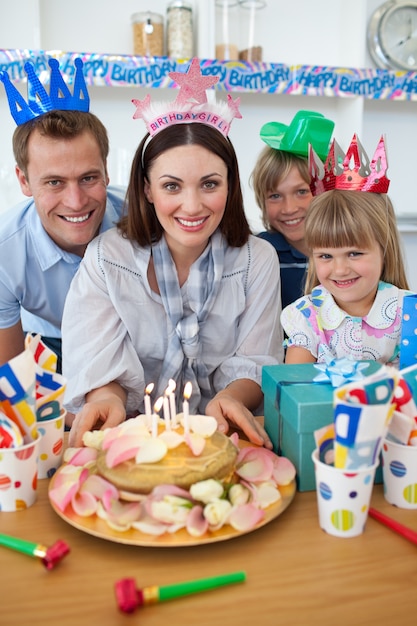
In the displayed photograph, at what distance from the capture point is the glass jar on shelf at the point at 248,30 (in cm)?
317

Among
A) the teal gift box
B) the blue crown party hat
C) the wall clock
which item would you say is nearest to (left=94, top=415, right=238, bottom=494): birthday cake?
the teal gift box

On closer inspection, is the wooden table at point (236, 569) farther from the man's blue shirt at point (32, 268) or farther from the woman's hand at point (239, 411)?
the man's blue shirt at point (32, 268)

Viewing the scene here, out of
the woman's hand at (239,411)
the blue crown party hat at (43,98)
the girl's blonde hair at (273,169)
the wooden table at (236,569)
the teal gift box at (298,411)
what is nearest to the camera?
the wooden table at (236,569)

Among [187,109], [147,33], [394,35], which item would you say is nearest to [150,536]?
[187,109]

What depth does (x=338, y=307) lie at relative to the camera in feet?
4.94

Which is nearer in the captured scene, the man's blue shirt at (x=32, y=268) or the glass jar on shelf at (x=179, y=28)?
the man's blue shirt at (x=32, y=268)

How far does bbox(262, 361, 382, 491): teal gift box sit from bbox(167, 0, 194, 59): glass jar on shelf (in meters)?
2.35

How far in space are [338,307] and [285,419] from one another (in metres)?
0.55

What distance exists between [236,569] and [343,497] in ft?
0.56

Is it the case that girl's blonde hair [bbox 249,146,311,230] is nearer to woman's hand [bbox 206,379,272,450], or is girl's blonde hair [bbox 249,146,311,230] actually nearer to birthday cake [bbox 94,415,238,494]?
woman's hand [bbox 206,379,272,450]

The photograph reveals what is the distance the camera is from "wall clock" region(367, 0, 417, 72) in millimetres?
Answer: 3377

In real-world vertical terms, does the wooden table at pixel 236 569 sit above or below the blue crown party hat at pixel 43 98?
below

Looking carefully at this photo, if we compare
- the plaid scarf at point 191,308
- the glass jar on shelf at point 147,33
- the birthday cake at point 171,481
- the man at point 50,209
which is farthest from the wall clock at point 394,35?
Result: the birthday cake at point 171,481

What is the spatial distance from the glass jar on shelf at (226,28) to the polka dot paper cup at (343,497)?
268 cm
